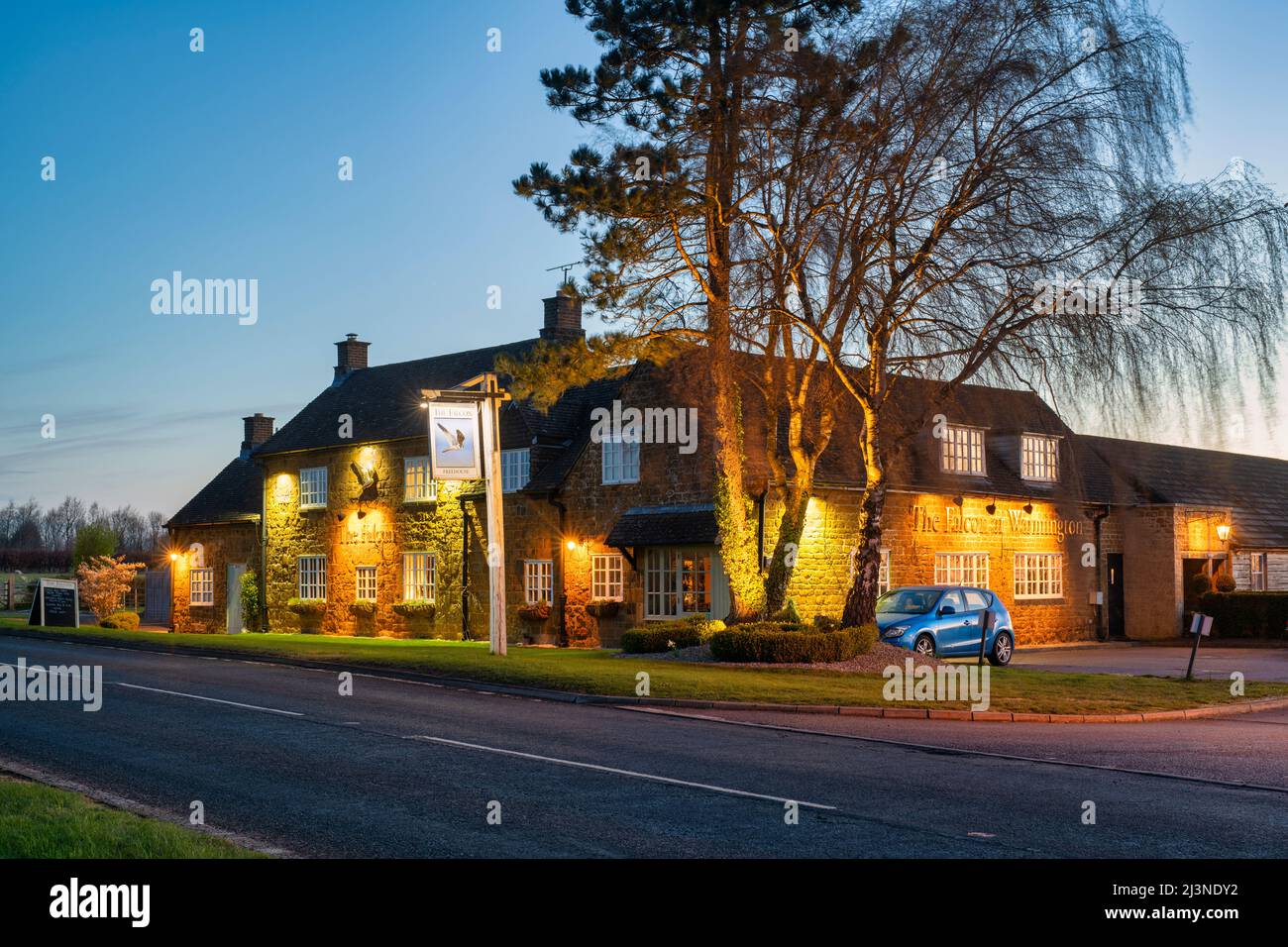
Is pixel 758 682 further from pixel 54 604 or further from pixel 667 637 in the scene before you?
pixel 54 604

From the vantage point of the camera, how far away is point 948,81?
22.0 metres

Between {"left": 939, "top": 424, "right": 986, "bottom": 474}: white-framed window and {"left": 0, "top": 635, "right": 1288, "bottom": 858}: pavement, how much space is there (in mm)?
16749

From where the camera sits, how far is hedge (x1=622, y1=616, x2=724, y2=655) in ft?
84.8

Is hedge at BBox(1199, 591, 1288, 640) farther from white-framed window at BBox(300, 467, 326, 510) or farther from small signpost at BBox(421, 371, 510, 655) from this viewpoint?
white-framed window at BBox(300, 467, 326, 510)

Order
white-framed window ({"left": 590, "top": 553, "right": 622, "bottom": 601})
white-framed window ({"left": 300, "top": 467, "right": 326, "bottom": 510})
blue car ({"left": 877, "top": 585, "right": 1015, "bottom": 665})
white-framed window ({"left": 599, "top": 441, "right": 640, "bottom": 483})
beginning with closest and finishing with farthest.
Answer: blue car ({"left": 877, "top": 585, "right": 1015, "bottom": 665}), white-framed window ({"left": 599, "top": 441, "right": 640, "bottom": 483}), white-framed window ({"left": 590, "top": 553, "right": 622, "bottom": 601}), white-framed window ({"left": 300, "top": 467, "right": 326, "bottom": 510})

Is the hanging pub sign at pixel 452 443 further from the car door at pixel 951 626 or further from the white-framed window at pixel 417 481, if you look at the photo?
the white-framed window at pixel 417 481

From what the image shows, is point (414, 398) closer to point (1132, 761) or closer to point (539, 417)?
point (539, 417)

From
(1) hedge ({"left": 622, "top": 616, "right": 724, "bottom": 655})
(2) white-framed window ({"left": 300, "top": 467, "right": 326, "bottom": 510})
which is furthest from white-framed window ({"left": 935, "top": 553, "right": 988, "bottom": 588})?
(2) white-framed window ({"left": 300, "top": 467, "right": 326, "bottom": 510})

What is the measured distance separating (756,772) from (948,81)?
14.9 meters

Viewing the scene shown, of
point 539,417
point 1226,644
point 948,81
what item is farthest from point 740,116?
point 1226,644

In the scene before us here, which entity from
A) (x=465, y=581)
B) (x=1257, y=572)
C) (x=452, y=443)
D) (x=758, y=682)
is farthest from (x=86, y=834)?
(x=1257, y=572)

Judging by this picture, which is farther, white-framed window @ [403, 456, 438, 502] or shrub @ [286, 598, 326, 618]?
shrub @ [286, 598, 326, 618]

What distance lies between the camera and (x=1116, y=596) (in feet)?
124
